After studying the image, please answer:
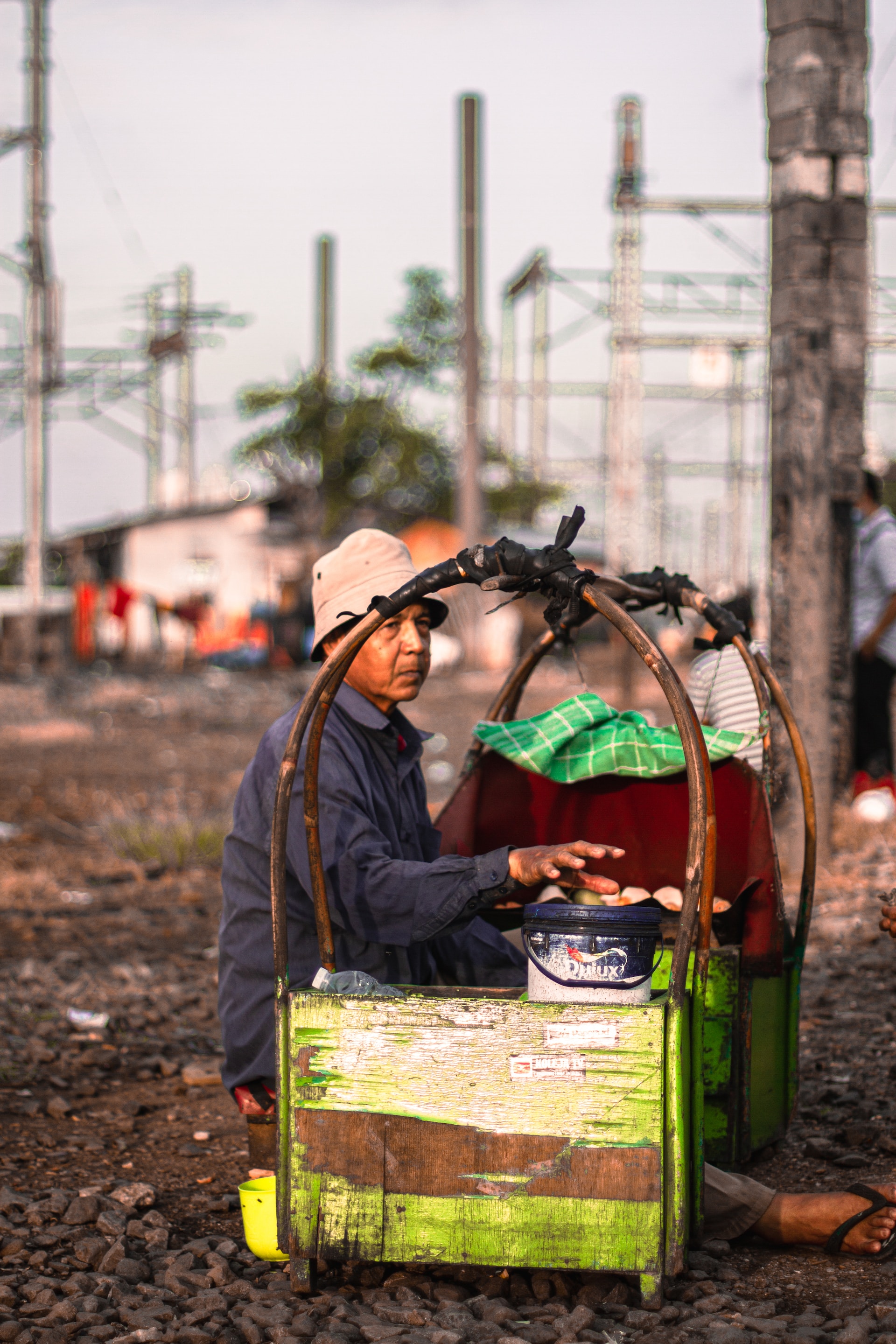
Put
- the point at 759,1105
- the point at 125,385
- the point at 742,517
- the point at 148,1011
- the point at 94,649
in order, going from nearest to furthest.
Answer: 1. the point at 759,1105
2. the point at 148,1011
3. the point at 94,649
4. the point at 125,385
5. the point at 742,517

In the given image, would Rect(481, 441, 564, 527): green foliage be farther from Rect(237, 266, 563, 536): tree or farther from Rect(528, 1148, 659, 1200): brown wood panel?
Rect(528, 1148, 659, 1200): brown wood panel

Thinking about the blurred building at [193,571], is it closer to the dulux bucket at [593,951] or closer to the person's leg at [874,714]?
the person's leg at [874,714]

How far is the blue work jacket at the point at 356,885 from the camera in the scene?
292cm

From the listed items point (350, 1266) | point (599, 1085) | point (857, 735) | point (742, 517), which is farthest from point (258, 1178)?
point (742, 517)

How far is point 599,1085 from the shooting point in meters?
2.59

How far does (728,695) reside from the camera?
4.11m

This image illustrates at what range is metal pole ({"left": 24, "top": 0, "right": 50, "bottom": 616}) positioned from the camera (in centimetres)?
2250

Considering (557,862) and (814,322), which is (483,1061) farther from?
(814,322)

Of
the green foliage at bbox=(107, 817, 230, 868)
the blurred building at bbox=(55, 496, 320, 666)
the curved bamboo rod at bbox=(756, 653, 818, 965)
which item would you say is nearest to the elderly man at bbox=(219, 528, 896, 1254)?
the curved bamboo rod at bbox=(756, 653, 818, 965)

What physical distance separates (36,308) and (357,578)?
70.1 ft

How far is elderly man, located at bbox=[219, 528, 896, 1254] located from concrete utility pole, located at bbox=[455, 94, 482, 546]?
16402 mm

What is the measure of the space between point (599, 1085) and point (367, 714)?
Result: 1083mm

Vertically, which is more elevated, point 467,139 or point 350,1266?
point 467,139

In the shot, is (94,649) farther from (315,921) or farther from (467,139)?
(315,921)
